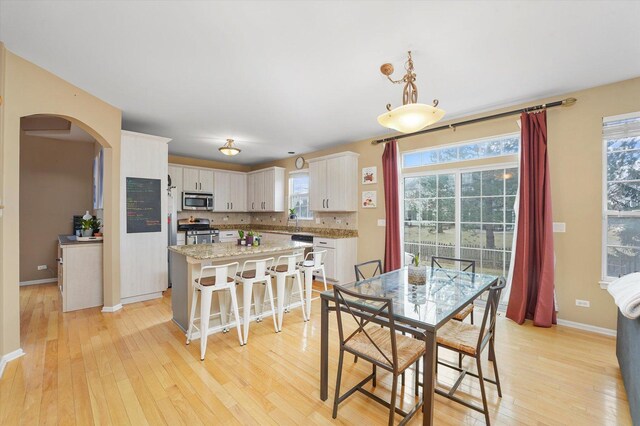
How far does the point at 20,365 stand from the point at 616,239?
592cm

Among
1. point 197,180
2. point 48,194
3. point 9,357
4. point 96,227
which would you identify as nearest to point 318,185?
point 197,180

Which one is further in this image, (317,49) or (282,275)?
(282,275)

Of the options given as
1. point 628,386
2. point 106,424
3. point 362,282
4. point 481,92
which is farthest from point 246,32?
point 628,386

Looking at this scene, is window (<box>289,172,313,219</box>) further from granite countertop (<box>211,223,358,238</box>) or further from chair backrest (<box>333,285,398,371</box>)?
chair backrest (<box>333,285,398,371</box>)

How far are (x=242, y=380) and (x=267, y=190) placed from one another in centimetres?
510

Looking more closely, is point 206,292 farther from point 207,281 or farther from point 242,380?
point 242,380

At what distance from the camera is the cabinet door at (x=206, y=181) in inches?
263

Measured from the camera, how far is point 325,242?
5141 millimetres

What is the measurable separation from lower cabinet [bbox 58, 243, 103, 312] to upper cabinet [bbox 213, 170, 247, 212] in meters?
3.21

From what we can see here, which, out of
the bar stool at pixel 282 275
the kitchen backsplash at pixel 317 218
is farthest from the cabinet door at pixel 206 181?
the bar stool at pixel 282 275

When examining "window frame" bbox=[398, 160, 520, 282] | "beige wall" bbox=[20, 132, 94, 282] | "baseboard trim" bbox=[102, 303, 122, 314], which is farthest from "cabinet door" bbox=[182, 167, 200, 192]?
"window frame" bbox=[398, 160, 520, 282]

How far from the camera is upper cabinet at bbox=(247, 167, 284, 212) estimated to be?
6762 millimetres

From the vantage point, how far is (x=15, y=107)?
8.18 ft

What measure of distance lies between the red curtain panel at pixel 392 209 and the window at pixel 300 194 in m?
2.16
